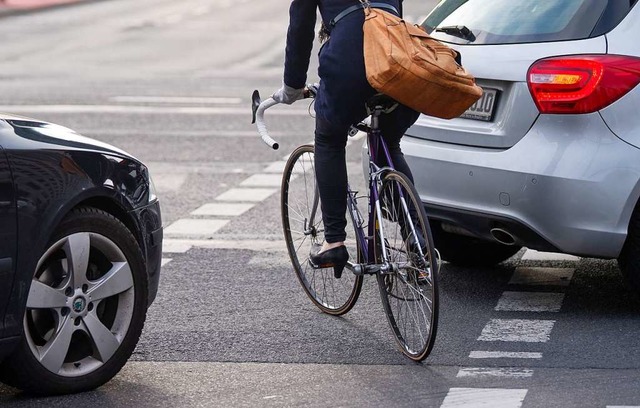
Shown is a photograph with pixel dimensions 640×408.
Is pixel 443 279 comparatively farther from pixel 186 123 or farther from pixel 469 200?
pixel 186 123

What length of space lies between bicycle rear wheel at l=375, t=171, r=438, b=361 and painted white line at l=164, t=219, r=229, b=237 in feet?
9.70

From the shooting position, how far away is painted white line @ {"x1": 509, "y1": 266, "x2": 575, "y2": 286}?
7078 mm

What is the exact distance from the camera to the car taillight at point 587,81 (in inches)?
235

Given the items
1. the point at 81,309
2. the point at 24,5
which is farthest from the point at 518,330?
the point at 24,5

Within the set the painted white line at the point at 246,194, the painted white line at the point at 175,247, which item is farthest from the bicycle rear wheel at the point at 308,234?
the painted white line at the point at 246,194

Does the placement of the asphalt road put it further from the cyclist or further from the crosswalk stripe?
the cyclist

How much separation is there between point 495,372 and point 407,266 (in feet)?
1.79

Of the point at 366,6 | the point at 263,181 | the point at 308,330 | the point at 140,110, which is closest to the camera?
the point at 366,6

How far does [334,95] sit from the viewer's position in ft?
18.5

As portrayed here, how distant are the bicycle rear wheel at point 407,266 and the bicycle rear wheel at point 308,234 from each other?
0.36 m

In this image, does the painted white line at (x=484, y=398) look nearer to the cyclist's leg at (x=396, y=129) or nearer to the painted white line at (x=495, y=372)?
the painted white line at (x=495, y=372)

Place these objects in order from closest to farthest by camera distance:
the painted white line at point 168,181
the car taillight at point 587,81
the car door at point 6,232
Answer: the car door at point 6,232
the car taillight at point 587,81
the painted white line at point 168,181

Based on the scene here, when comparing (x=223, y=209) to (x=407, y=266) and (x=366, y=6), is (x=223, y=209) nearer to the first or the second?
(x=407, y=266)

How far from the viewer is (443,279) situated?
7.23 meters
